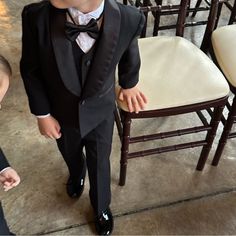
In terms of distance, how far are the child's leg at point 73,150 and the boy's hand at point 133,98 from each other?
0.61 ft

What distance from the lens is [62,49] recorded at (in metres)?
0.92

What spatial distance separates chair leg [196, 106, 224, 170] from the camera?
4.75ft

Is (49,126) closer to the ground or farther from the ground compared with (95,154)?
farther from the ground

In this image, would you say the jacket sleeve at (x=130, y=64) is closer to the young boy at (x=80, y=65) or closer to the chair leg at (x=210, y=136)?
the young boy at (x=80, y=65)

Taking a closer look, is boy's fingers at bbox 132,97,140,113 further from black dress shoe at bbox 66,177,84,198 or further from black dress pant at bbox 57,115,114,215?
black dress shoe at bbox 66,177,84,198

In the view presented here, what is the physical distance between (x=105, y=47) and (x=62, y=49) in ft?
0.33

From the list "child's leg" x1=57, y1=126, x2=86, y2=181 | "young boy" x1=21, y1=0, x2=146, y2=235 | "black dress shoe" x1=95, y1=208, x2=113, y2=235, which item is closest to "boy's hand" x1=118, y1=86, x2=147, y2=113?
"young boy" x1=21, y1=0, x2=146, y2=235

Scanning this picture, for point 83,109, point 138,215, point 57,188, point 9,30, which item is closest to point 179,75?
point 83,109

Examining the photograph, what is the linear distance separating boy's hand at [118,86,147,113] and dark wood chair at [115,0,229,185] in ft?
0.09

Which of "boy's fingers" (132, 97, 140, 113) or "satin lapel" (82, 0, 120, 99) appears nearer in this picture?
"satin lapel" (82, 0, 120, 99)

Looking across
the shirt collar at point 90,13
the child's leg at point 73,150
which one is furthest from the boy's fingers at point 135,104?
the shirt collar at point 90,13

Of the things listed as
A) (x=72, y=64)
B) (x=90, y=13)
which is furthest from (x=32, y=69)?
(x=90, y=13)

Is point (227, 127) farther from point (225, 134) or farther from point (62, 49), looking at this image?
point (62, 49)

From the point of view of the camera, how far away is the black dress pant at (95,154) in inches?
48.3
